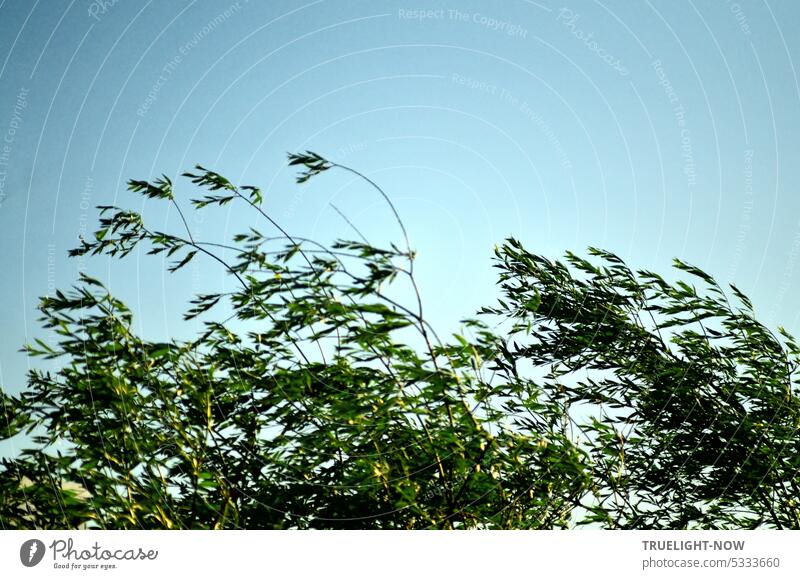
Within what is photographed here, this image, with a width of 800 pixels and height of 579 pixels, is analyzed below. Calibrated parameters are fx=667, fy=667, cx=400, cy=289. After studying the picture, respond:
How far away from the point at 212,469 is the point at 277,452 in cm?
20

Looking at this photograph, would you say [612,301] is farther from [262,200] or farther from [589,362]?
[262,200]

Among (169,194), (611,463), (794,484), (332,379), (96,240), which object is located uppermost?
(169,194)

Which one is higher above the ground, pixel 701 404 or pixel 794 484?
pixel 701 404

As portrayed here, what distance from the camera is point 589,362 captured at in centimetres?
267

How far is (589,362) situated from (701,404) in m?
0.50

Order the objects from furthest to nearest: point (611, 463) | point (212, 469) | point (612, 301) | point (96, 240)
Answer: point (612, 301) → point (611, 463) → point (96, 240) → point (212, 469)

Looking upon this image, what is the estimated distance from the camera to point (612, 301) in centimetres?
288

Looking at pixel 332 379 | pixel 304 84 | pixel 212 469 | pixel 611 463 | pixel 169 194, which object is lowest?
pixel 611 463

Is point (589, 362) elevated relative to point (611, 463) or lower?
elevated
